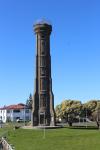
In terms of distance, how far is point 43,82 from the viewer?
122 m

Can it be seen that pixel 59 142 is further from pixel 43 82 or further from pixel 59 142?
pixel 43 82

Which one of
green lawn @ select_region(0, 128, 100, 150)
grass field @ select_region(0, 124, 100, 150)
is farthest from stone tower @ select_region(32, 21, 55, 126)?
green lawn @ select_region(0, 128, 100, 150)

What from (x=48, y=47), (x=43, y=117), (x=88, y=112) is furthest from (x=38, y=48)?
(x=88, y=112)

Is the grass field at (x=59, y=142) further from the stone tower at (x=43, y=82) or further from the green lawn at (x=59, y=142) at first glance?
the stone tower at (x=43, y=82)

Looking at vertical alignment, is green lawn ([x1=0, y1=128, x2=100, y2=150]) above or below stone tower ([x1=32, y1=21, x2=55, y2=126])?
below

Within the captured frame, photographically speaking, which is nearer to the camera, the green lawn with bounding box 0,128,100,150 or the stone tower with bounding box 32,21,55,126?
the green lawn with bounding box 0,128,100,150

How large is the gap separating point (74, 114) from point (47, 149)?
309 ft

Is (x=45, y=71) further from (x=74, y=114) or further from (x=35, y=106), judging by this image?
(x=74, y=114)

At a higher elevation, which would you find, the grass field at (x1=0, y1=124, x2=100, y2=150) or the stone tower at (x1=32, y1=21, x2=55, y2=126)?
the stone tower at (x1=32, y1=21, x2=55, y2=126)

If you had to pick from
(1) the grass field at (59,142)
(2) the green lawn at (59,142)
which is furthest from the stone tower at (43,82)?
(2) the green lawn at (59,142)

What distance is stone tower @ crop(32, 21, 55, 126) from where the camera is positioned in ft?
396

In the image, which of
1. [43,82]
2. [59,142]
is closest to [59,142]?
[59,142]

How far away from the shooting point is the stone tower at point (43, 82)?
121 metres

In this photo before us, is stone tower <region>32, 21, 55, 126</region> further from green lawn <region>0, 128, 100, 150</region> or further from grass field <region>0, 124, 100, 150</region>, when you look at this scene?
green lawn <region>0, 128, 100, 150</region>
